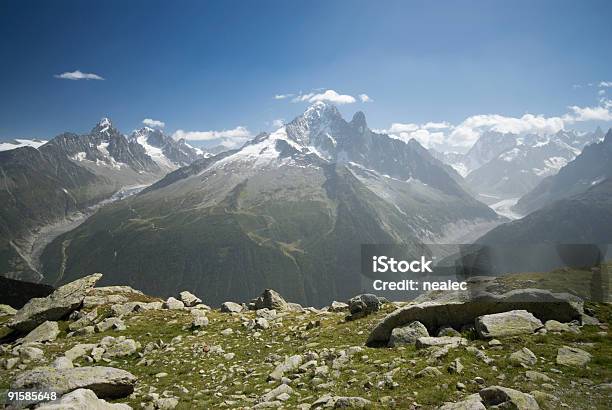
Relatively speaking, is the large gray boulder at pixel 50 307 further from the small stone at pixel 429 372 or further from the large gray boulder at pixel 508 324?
the large gray boulder at pixel 508 324

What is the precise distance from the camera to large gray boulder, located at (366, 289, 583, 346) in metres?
20.4

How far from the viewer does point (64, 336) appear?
31.1m

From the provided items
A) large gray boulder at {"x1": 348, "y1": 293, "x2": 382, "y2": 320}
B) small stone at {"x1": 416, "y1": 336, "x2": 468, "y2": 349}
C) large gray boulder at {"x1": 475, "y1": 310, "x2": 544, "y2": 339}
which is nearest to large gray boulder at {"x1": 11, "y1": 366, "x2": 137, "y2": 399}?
small stone at {"x1": 416, "y1": 336, "x2": 468, "y2": 349}

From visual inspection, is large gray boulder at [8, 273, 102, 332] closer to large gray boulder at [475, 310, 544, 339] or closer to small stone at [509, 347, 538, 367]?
large gray boulder at [475, 310, 544, 339]

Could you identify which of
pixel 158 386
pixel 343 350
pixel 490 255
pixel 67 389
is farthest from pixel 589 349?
pixel 67 389

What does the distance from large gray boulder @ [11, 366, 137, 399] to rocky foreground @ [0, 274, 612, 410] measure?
0.05 m

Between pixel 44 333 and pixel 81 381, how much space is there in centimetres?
1996

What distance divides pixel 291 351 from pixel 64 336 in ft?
70.7

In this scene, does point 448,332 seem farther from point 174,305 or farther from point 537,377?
point 174,305

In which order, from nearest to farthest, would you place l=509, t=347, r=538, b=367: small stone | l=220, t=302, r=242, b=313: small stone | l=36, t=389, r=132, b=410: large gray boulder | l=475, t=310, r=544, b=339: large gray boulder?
l=36, t=389, r=132, b=410: large gray boulder < l=509, t=347, r=538, b=367: small stone < l=475, t=310, r=544, b=339: large gray boulder < l=220, t=302, r=242, b=313: small stone

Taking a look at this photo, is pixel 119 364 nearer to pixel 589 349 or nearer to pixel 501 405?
pixel 501 405

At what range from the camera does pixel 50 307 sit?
117ft

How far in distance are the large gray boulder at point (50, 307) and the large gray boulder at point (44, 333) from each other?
226 cm

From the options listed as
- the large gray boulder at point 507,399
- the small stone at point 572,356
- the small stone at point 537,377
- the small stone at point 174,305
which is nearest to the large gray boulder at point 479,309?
the small stone at point 572,356
